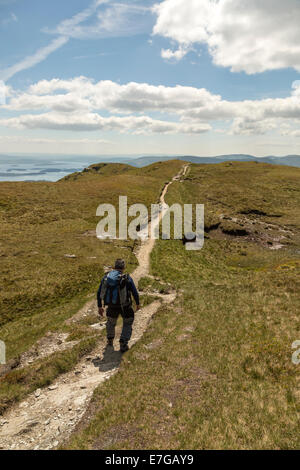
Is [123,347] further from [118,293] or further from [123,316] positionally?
[118,293]

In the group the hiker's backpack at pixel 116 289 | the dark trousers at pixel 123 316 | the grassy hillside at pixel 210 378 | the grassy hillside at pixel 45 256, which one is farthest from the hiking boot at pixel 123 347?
the grassy hillside at pixel 45 256

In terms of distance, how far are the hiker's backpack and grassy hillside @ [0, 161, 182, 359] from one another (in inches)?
346

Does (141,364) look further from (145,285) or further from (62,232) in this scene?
(62,232)

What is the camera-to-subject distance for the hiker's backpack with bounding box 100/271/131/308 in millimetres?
11680

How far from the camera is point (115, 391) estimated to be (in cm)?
952

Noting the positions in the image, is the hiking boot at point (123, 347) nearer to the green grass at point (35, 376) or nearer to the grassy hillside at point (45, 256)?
the green grass at point (35, 376)

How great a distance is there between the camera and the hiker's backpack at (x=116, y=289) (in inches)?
460

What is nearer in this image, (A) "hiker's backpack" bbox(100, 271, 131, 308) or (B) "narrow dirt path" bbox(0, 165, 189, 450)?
(B) "narrow dirt path" bbox(0, 165, 189, 450)

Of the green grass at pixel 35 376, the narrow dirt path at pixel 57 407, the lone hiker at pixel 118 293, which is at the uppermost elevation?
the lone hiker at pixel 118 293

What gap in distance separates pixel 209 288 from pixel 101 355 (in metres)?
14.7

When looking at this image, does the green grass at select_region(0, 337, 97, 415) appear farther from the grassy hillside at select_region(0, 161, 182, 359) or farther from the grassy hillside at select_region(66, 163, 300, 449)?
the grassy hillside at select_region(0, 161, 182, 359)

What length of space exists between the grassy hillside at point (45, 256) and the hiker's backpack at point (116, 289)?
8.78 metres

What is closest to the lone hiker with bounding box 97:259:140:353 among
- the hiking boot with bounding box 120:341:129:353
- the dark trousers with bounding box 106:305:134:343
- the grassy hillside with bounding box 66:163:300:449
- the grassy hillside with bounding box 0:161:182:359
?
the dark trousers with bounding box 106:305:134:343
